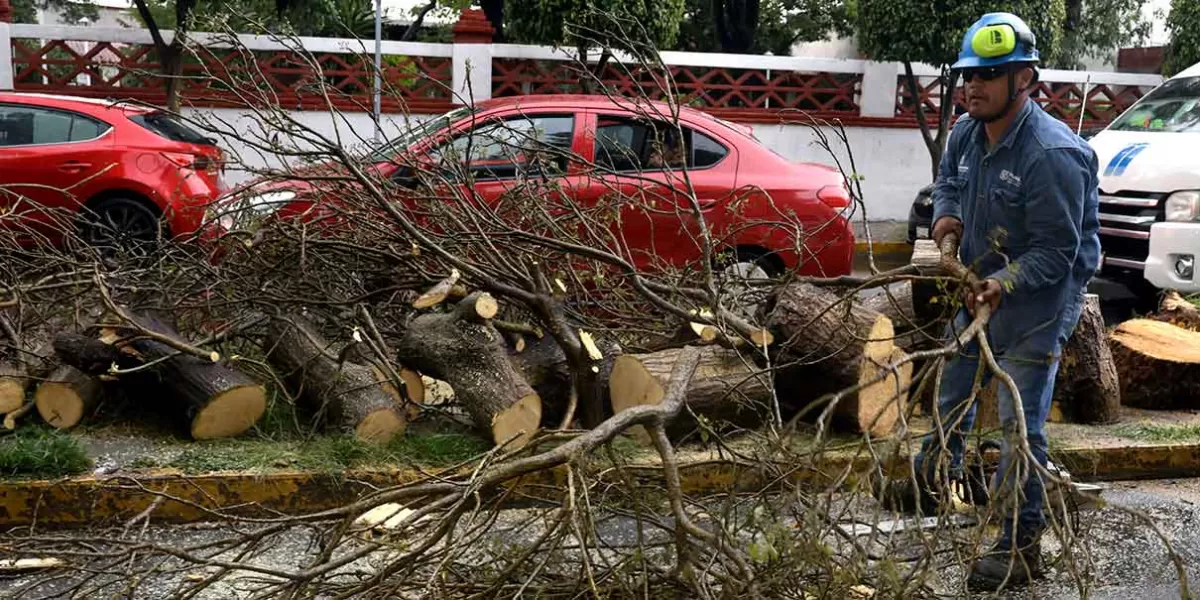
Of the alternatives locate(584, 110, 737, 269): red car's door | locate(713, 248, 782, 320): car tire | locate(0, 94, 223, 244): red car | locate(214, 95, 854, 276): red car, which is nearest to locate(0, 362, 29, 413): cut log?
locate(214, 95, 854, 276): red car

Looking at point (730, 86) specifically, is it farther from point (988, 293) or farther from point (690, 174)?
point (988, 293)

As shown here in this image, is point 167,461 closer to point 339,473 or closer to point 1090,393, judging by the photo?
point 339,473

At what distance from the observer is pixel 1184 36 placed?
1730cm

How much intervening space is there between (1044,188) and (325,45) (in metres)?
12.1

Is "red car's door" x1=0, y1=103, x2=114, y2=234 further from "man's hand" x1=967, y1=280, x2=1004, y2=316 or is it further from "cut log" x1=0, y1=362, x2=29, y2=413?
"man's hand" x1=967, y1=280, x2=1004, y2=316

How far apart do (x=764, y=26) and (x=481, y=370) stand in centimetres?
2123

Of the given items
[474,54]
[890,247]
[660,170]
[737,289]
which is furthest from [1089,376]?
[474,54]

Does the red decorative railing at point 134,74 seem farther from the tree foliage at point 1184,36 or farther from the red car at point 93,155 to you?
the tree foliage at point 1184,36

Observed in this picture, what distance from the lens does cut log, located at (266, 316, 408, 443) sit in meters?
5.34

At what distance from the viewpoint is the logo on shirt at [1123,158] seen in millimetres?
9273

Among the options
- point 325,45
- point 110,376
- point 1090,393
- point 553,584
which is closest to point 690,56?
point 325,45

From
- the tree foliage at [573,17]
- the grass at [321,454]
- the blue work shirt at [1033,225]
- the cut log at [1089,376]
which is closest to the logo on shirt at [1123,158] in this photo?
the cut log at [1089,376]

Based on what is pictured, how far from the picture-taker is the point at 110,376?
5.46 m

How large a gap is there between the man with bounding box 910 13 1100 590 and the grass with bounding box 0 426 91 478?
3.30 meters
